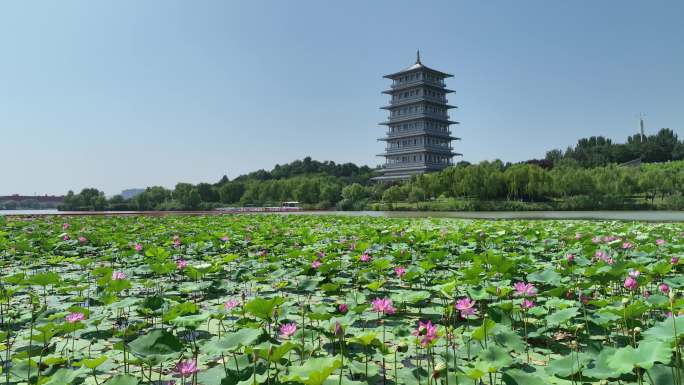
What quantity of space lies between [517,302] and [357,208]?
39.0 m

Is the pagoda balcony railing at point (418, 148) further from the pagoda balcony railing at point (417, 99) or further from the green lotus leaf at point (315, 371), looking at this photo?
the green lotus leaf at point (315, 371)

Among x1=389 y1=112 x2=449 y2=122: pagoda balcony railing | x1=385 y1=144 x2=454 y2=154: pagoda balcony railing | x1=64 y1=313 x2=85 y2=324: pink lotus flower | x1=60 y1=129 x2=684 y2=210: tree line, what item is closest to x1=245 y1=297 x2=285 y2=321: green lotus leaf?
x1=64 y1=313 x2=85 y2=324: pink lotus flower

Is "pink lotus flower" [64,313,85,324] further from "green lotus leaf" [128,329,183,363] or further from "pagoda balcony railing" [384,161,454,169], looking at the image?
"pagoda balcony railing" [384,161,454,169]

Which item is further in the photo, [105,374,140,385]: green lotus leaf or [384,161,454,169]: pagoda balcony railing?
[384,161,454,169]: pagoda balcony railing

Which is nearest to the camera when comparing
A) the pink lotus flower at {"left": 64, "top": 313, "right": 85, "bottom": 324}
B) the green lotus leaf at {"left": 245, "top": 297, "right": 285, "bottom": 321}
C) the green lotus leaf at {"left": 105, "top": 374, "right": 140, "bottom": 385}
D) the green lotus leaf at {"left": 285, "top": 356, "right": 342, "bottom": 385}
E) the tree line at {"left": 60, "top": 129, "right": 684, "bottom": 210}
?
the green lotus leaf at {"left": 285, "top": 356, "right": 342, "bottom": 385}

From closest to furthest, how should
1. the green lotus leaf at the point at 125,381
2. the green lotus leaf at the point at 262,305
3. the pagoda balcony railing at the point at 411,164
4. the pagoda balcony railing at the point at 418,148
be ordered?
the green lotus leaf at the point at 125,381 < the green lotus leaf at the point at 262,305 < the pagoda balcony railing at the point at 411,164 < the pagoda balcony railing at the point at 418,148

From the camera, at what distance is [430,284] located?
15.6ft

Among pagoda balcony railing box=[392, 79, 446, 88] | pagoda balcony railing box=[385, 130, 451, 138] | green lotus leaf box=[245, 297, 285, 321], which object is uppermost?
pagoda balcony railing box=[392, 79, 446, 88]

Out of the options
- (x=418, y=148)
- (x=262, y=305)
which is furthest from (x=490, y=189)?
(x=262, y=305)

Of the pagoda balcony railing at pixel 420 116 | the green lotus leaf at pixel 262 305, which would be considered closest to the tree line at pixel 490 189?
the pagoda balcony railing at pixel 420 116

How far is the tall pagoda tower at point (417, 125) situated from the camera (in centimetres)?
5247

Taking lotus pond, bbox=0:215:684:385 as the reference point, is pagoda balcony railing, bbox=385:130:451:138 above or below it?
above

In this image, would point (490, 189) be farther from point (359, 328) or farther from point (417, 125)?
point (359, 328)

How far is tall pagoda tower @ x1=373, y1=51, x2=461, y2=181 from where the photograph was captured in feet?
172
